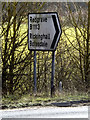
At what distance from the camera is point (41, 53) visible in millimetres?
12594

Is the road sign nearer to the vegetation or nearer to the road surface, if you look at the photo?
the vegetation

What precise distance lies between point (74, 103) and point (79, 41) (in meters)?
6.95

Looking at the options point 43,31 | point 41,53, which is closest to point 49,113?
point 43,31

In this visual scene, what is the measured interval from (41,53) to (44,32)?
4.23m

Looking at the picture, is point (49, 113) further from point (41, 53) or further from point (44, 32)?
point (41, 53)

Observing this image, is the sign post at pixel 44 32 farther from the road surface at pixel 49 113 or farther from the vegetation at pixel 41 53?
the road surface at pixel 49 113

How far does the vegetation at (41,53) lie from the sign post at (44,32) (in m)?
2.88

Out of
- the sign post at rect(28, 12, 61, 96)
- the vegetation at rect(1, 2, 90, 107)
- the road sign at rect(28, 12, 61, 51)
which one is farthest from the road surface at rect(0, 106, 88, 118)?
the vegetation at rect(1, 2, 90, 107)

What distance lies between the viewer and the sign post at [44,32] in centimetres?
812

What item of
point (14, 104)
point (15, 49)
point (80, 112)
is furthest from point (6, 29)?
point (80, 112)

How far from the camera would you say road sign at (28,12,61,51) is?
8.12m

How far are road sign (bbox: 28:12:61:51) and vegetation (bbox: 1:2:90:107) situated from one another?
2.88 m

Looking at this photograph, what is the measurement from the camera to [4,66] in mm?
11945

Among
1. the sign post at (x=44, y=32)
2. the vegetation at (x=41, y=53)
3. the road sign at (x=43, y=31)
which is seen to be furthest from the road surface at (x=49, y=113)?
the vegetation at (x=41, y=53)
